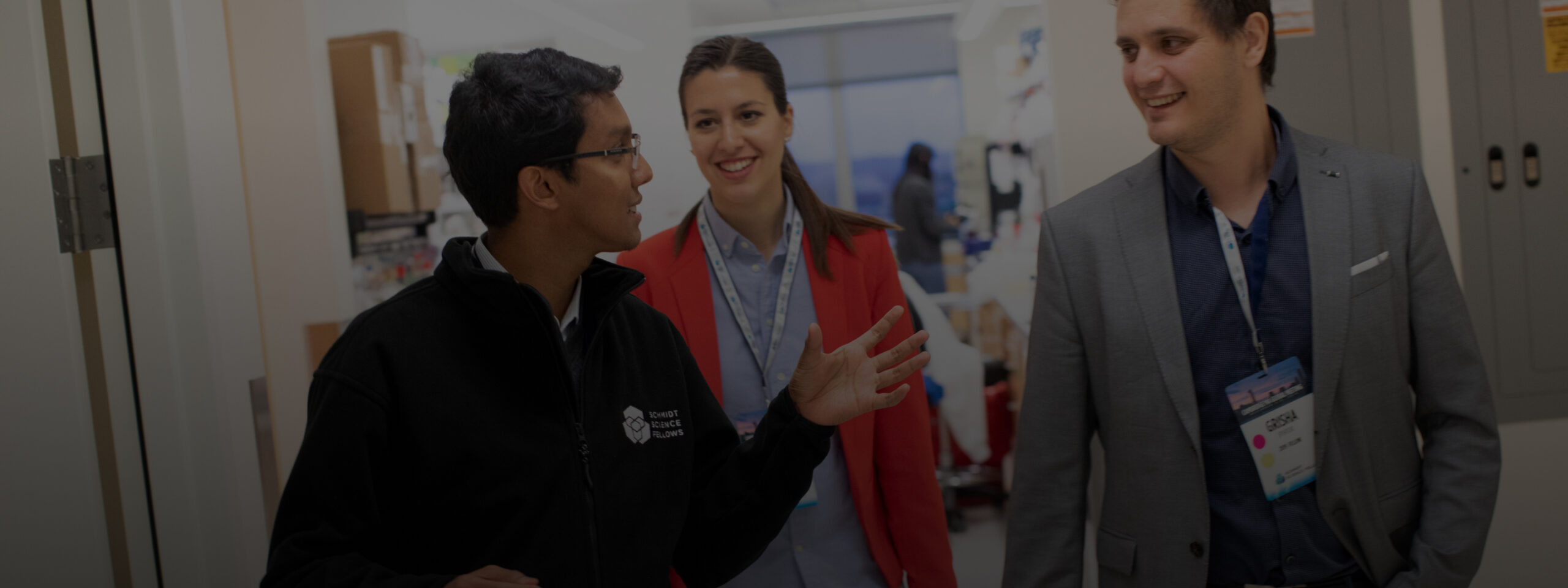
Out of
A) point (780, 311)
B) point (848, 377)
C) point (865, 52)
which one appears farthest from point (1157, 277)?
point (865, 52)

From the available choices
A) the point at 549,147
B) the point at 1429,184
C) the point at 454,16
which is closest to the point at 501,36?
the point at 454,16

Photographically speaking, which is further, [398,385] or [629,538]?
[629,538]

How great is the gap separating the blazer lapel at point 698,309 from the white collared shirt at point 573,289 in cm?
50

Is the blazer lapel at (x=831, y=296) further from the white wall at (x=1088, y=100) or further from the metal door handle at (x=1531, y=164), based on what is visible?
the metal door handle at (x=1531, y=164)

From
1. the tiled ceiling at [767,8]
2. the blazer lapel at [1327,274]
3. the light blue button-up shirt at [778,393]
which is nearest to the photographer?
the blazer lapel at [1327,274]

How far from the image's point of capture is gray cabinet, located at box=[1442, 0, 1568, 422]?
2.57 m

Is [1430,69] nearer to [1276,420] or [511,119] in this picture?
[1276,420]

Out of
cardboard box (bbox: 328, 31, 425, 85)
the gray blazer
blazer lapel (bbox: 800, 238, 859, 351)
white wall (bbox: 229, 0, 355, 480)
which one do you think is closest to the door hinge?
white wall (bbox: 229, 0, 355, 480)

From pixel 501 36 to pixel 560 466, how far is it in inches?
65.1

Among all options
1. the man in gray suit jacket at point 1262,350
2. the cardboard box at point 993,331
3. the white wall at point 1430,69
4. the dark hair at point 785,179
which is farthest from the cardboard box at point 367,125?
the white wall at point 1430,69

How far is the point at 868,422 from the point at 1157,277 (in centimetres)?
68

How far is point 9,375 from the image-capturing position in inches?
85.4

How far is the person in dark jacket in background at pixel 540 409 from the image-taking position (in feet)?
4.32

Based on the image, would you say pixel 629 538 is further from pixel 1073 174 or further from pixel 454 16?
pixel 454 16
